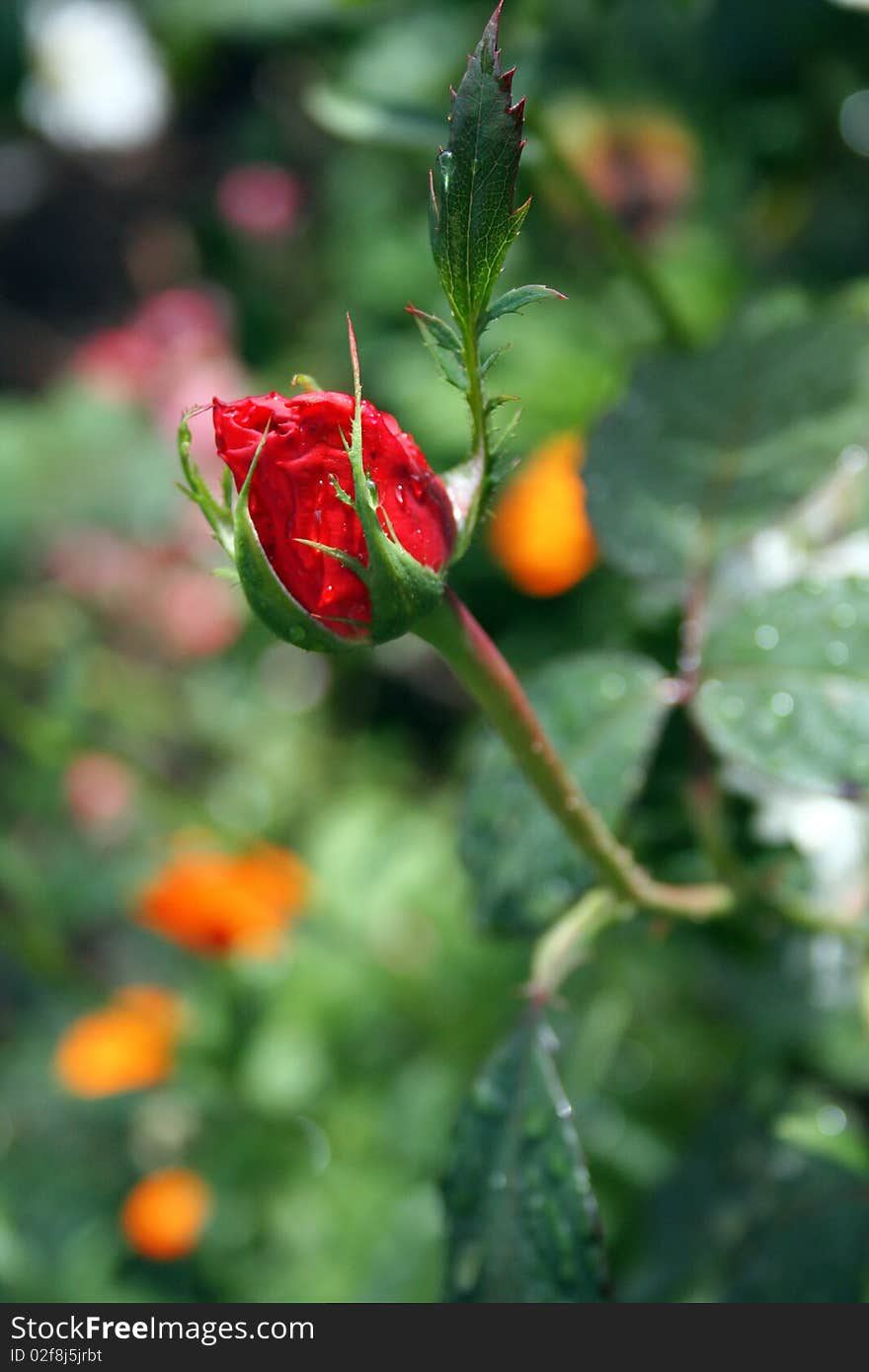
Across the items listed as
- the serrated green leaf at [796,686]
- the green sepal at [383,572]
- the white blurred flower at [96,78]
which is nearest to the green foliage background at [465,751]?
the serrated green leaf at [796,686]

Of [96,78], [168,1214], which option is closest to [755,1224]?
[168,1214]

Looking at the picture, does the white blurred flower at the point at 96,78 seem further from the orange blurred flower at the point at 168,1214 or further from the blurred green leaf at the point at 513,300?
the blurred green leaf at the point at 513,300

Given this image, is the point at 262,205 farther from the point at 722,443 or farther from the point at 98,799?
the point at 722,443

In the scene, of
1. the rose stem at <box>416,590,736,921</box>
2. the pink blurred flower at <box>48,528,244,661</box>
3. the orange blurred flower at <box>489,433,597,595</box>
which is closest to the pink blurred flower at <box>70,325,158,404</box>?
the pink blurred flower at <box>48,528,244,661</box>

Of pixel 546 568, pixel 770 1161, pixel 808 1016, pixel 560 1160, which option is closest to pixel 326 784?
pixel 546 568

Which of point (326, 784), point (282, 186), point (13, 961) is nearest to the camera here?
point (13, 961)

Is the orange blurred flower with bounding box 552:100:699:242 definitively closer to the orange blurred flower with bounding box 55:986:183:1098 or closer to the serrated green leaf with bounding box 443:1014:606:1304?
the orange blurred flower with bounding box 55:986:183:1098

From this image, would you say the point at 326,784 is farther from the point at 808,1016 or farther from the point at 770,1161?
the point at 770,1161
